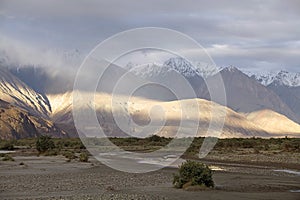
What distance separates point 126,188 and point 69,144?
94682mm

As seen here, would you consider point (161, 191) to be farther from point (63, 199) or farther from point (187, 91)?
point (187, 91)

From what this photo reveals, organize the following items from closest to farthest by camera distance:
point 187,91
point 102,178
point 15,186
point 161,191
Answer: point 161,191
point 15,186
point 102,178
point 187,91

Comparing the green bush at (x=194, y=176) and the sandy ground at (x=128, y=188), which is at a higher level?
the green bush at (x=194, y=176)

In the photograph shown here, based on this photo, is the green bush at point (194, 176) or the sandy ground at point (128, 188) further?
the green bush at point (194, 176)

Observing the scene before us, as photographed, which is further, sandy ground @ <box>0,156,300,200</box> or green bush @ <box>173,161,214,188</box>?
green bush @ <box>173,161,214,188</box>

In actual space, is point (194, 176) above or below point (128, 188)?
above

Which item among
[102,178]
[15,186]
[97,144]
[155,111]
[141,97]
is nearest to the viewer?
[15,186]

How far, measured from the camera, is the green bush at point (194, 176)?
3183 cm

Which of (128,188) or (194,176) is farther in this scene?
(128,188)

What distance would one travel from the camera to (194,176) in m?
32.2

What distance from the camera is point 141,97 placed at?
78625 mm

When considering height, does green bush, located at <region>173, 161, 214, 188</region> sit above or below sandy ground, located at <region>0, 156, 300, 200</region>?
above

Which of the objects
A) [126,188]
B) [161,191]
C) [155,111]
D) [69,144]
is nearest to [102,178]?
[126,188]

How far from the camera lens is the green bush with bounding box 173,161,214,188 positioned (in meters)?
31.8
